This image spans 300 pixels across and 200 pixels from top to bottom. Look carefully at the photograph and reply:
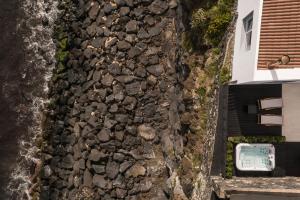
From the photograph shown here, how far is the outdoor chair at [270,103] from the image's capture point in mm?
25375

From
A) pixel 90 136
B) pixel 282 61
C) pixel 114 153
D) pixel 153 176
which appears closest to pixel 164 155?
pixel 153 176

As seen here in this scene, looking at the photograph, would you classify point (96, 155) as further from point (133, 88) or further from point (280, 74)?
point (280, 74)

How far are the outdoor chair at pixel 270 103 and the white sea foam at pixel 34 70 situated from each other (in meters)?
16.0

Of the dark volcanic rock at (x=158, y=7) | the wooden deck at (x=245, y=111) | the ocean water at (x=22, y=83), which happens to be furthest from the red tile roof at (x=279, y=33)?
the ocean water at (x=22, y=83)

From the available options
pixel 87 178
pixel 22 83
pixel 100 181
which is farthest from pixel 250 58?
pixel 22 83

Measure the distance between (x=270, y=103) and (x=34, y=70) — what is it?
17934 mm

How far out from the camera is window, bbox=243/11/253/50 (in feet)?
78.5

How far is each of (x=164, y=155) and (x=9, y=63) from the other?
14079 mm

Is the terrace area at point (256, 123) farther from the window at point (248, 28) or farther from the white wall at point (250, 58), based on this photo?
the window at point (248, 28)

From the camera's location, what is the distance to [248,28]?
24.5 metres

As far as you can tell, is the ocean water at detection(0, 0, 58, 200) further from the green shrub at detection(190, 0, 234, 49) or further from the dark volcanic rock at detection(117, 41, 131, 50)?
the green shrub at detection(190, 0, 234, 49)

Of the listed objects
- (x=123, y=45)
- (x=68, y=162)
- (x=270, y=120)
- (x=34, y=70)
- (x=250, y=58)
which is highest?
(x=123, y=45)

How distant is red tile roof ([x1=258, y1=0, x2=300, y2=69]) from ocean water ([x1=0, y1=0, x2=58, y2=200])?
687 inches

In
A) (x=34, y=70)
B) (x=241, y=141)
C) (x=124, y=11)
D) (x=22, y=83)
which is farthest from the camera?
(x=34, y=70)
